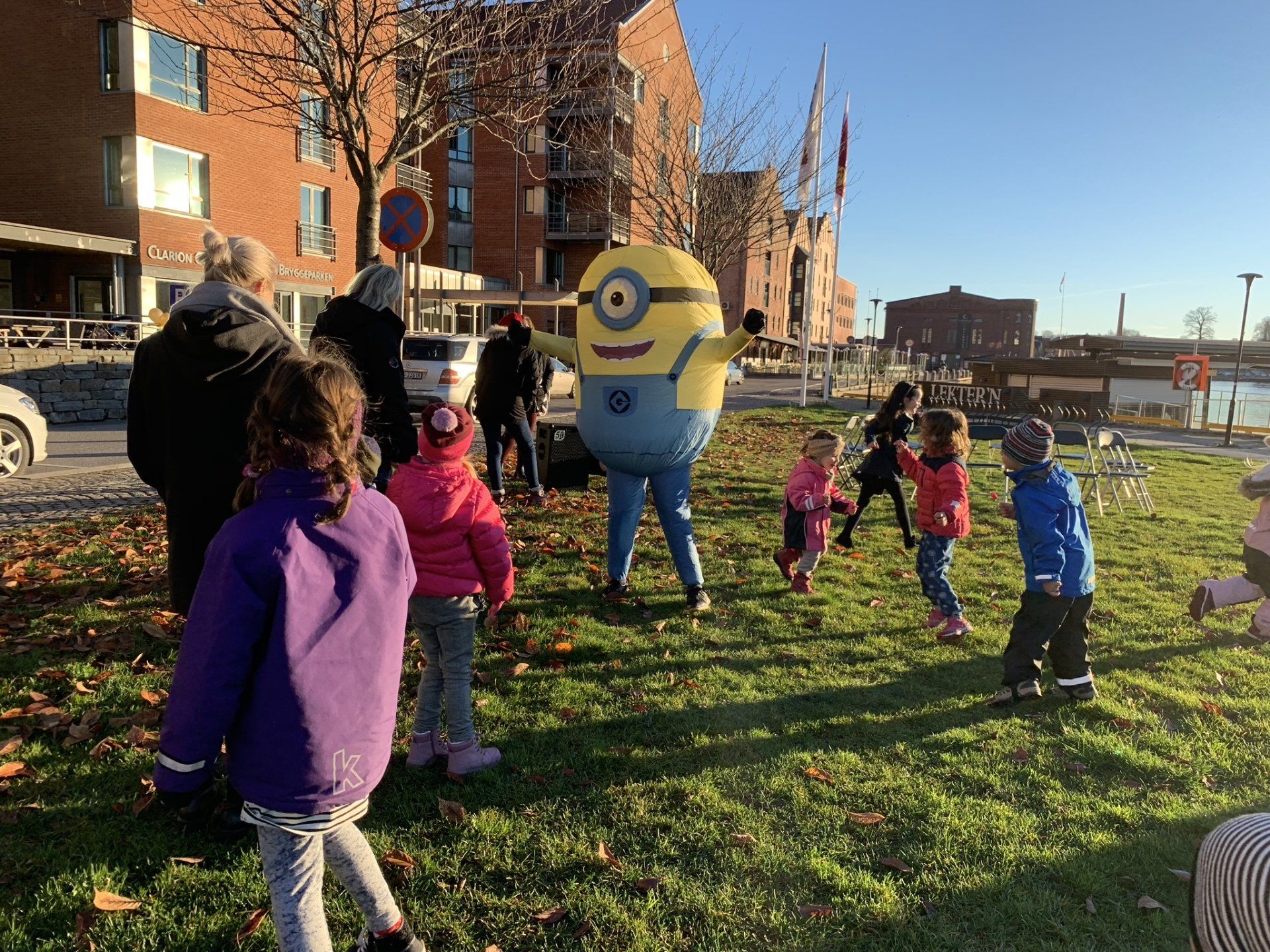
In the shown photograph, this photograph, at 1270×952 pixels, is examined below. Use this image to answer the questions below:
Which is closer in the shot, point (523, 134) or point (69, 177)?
point (523, 134)

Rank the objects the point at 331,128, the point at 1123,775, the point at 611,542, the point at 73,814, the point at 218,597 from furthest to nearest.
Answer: the point at 331,128
the point at 611,542
the point at 1123,775
the point at 73,814
the point at 218,597

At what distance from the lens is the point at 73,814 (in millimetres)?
3000

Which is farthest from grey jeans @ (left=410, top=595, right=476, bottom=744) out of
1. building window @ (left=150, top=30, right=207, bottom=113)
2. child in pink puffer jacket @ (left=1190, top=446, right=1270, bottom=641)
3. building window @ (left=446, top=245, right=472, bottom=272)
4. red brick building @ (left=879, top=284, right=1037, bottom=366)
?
red brick building @ (left=879, top=284, right=1037, bottom=366)

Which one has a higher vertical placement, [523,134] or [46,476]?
[523,134]

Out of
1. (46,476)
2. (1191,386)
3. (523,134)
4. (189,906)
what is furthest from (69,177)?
(1191,386)

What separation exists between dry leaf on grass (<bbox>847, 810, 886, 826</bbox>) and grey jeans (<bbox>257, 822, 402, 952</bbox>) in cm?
195

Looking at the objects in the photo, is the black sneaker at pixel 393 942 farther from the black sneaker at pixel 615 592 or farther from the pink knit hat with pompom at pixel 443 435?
the black sneaker at pixel 615 592

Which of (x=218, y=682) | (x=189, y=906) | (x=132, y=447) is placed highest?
(x=132, y=447)

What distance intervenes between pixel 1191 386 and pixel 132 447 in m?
28.3

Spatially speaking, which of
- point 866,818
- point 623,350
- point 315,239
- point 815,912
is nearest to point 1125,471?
point 623,350

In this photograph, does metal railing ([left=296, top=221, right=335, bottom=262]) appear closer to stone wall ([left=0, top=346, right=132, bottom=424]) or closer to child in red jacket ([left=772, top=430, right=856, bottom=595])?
stone wall ([left=0, top=346, right=132, bottom=424])

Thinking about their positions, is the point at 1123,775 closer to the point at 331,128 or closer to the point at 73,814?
the point at 73,814

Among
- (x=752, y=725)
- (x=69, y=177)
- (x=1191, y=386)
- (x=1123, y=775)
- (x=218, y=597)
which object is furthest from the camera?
(x=1191, y=386)

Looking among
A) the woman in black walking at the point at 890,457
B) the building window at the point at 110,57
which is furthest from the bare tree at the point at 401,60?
the building window at the point at 110,57
